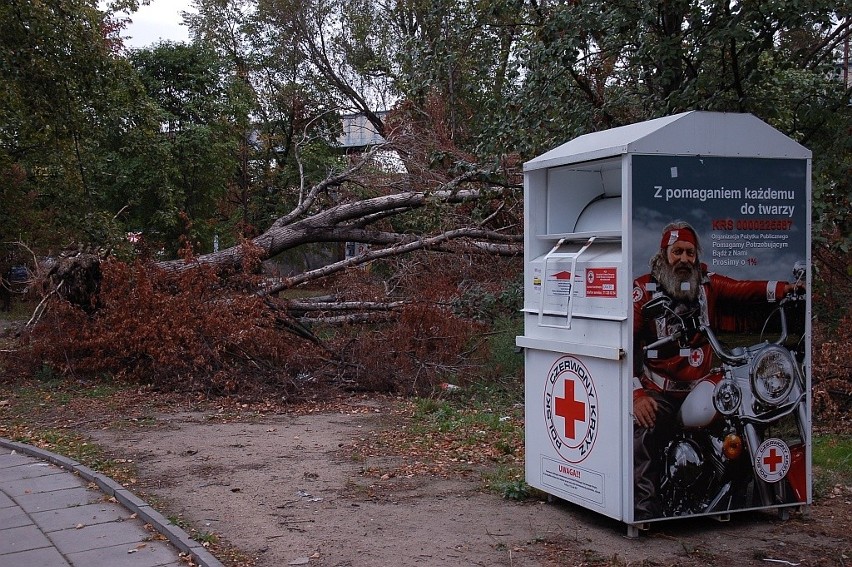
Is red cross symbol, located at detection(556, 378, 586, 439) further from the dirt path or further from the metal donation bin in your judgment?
the dirt path

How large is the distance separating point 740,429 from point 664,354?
2.53 feet

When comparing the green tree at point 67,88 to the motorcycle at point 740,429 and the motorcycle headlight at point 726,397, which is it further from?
the motorcycle headlight at point 726,397

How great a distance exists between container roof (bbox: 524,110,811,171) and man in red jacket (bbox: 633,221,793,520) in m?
0.52

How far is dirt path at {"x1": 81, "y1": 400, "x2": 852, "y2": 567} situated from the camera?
576cm

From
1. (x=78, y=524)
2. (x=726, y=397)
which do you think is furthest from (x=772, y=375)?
(x=78, y=524)

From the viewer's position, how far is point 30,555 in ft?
19.4

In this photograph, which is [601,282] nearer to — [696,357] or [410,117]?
[696,357]

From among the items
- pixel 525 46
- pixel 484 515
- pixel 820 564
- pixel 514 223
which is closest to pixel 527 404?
pixel 484 515

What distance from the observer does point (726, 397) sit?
604cm

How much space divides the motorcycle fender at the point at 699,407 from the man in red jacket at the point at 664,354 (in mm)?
51

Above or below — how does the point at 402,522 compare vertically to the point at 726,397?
below

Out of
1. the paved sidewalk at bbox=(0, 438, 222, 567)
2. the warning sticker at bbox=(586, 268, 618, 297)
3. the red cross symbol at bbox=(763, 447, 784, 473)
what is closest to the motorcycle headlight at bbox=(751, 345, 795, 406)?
the red cross symbol at bbox=(763, 447, 784, 473)

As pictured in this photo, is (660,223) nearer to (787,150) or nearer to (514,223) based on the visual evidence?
(787,150)

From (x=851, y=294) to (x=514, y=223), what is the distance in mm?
5261
